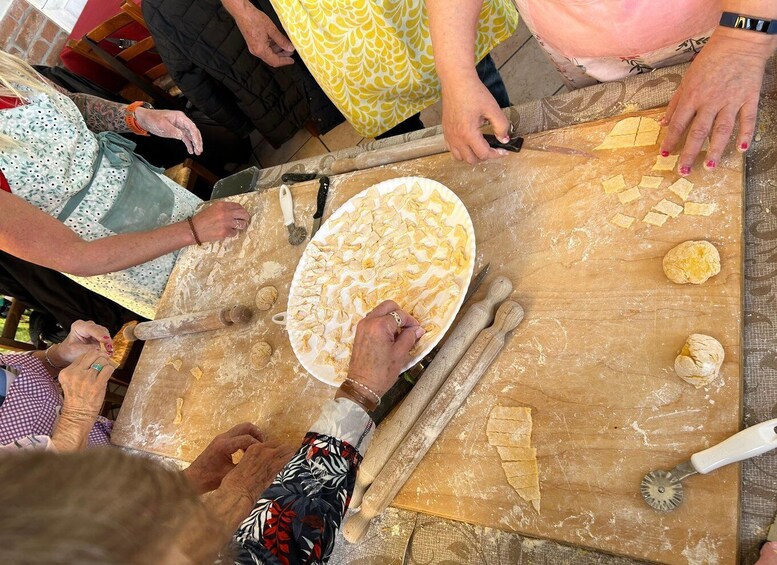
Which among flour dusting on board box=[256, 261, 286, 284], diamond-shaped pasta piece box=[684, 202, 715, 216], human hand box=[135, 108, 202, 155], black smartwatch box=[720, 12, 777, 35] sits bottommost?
diamond-shaped pasta piece box=[684, 202, 715, 216]

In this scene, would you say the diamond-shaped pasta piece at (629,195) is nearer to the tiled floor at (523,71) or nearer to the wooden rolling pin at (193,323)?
the wooden rolling pin at (193,323)

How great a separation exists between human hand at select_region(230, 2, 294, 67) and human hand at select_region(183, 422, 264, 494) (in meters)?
1.65

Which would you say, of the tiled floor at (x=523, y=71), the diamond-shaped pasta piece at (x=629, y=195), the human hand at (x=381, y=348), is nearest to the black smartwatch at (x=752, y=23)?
the diamond-shaped pasta piece at (x=629, y=195)

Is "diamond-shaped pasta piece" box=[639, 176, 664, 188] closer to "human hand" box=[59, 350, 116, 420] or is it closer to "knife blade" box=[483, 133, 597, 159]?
"knife blade" box=[483, 133, 597, 159]

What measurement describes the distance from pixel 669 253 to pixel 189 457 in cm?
145

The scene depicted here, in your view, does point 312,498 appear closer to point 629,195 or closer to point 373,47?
point 629,195

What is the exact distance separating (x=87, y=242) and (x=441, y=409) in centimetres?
126

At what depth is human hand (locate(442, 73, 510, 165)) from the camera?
3.90 ft

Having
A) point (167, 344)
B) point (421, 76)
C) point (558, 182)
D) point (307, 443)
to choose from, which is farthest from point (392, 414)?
→ point (421, 76)

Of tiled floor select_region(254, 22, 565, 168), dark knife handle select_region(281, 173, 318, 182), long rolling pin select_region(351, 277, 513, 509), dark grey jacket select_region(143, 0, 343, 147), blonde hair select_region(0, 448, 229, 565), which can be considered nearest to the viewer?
blonde hair select_region(0, 448, 229, 565)

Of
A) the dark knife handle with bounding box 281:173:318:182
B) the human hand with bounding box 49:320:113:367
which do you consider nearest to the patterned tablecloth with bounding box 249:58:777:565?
the dark knife handle with bounding box 281:173:318:182

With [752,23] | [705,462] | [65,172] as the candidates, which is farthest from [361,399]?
[65,172]

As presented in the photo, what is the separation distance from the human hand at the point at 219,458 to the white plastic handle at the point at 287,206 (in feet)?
2.25

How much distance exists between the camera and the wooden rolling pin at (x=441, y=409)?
110cm
